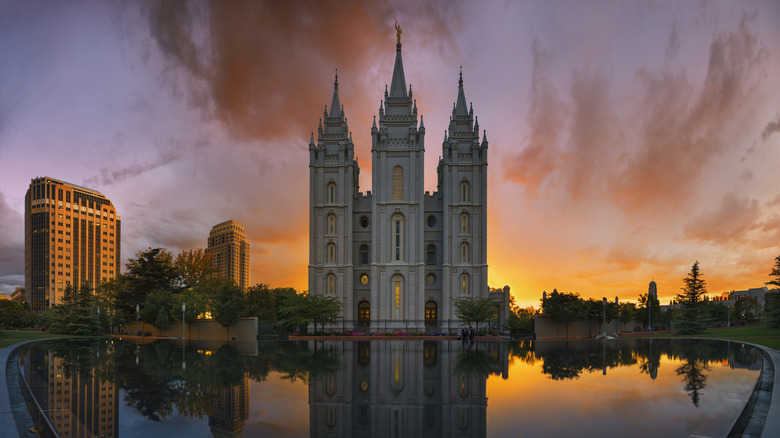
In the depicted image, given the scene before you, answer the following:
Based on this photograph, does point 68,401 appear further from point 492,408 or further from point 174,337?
point 174,337

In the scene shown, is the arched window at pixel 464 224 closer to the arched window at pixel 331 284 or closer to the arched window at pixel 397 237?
the arched window at pixel 397 237

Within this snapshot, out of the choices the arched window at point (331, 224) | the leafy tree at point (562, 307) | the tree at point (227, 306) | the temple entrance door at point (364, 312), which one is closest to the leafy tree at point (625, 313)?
the leafy tree at point (562, 307)

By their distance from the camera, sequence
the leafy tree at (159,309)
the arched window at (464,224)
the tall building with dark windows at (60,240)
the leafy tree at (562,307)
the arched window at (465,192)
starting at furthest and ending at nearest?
the tall building with dark windows at (60,240) < the arched window at (465,192) < the arched window at (464,224) < the leafy tree at (159,309) < the leafy tree at (562,307)

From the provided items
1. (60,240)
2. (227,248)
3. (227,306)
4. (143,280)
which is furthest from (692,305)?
(227,248)

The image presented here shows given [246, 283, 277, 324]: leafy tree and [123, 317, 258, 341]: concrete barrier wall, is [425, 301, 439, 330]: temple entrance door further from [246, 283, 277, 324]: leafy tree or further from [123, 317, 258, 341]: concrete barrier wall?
[123, 317, 258, 341]: concrete barrier wall

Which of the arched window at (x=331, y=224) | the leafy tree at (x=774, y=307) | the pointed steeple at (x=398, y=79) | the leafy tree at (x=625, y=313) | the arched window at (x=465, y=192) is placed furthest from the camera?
the pointed steeple at (x=398, y=79)

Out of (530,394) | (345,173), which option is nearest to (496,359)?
(530,394)

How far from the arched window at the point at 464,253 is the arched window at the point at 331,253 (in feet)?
49.0

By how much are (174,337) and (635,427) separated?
41.6m

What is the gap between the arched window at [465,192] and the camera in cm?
5575

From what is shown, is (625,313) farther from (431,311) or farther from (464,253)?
(431,311)

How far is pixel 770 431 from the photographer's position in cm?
805

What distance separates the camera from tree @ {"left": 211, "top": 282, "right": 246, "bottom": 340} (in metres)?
38.7

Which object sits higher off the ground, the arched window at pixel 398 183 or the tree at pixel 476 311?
the arched window at pixel 398 183
